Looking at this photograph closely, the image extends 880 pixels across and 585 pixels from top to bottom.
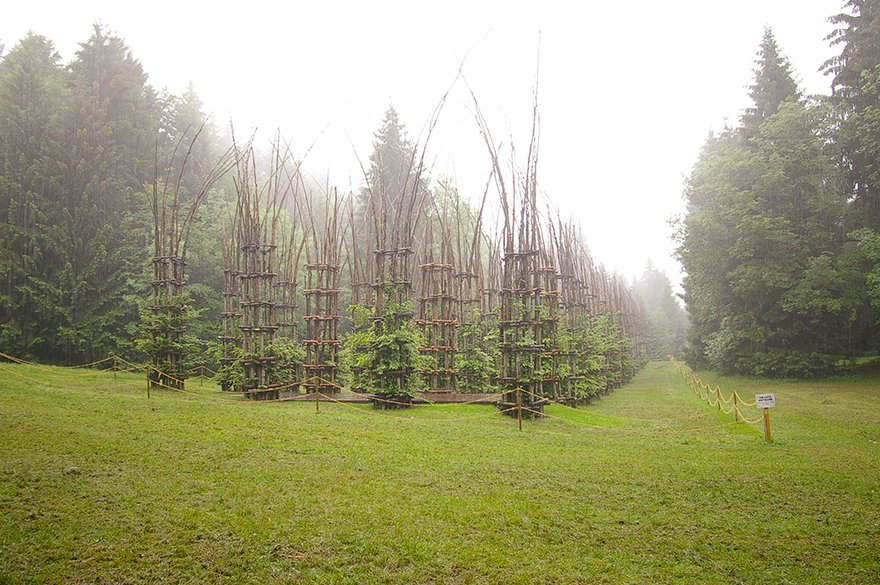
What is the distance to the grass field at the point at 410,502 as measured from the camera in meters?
4.50

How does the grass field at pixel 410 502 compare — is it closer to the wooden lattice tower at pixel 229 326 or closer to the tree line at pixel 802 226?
the wooden lattice tower at pixel 229 326

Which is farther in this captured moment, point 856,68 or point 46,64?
point 46,64

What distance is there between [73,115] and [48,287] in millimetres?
8896

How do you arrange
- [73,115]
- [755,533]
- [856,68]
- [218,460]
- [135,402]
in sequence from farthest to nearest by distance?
[73,115] → [856,68] → [135,402] → [218,460] → [755,533]

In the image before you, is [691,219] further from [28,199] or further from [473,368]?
[28,199]

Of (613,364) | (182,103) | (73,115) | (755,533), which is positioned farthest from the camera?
(182,103)

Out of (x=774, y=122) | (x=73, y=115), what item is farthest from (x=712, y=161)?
(x=73, y=115)

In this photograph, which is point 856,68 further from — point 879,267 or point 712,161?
point 879,267

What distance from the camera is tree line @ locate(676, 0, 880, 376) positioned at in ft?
76.5

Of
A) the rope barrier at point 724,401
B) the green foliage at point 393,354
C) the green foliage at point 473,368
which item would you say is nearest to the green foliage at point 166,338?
the green foliage at point 393,354

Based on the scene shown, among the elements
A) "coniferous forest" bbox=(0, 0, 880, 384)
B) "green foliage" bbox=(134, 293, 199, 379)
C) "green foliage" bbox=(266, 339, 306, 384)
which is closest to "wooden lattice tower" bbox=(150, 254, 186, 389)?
"green foliage" bbox=(134, 293, 199, 379)

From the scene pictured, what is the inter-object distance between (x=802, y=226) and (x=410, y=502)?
25771 mm

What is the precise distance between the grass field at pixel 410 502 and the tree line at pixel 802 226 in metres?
15.4

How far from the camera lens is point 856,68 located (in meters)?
23.6
